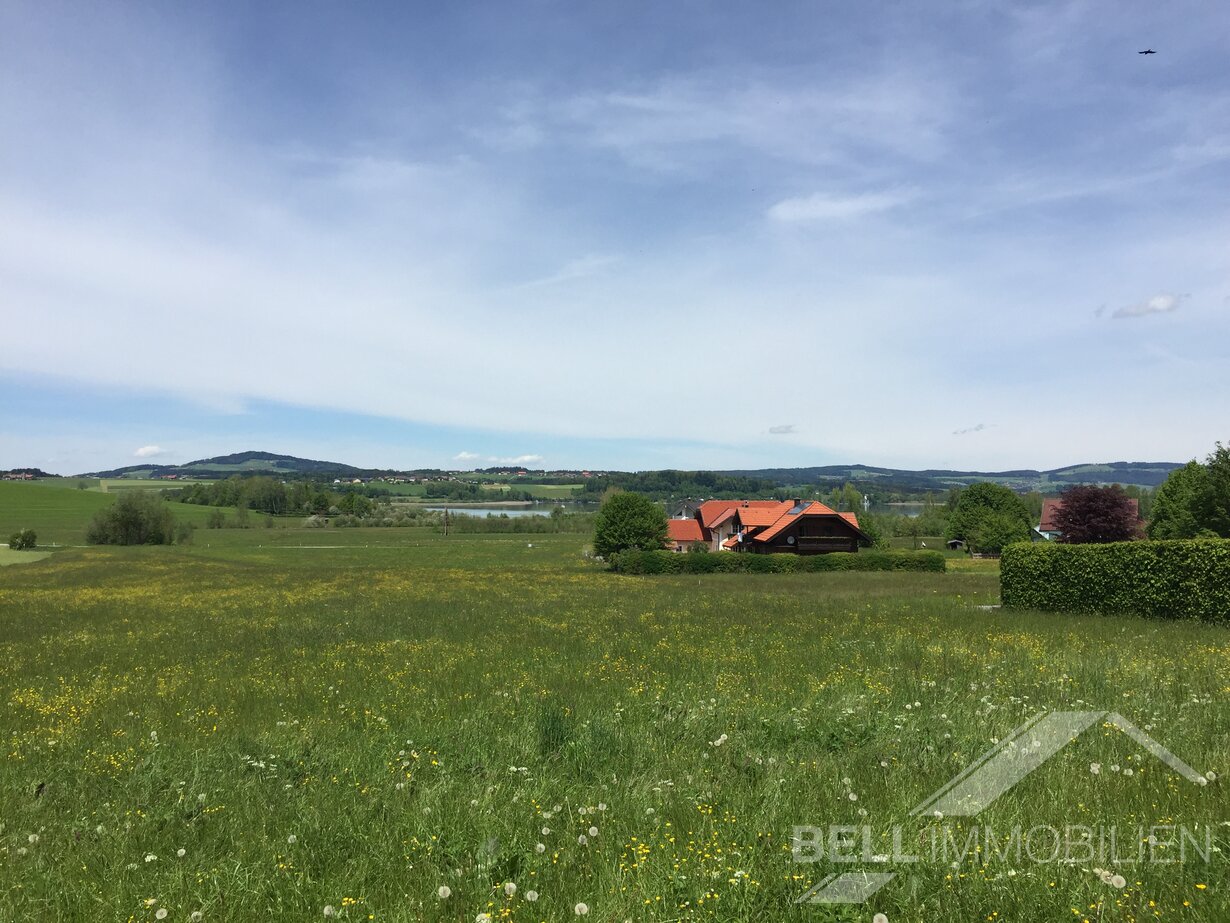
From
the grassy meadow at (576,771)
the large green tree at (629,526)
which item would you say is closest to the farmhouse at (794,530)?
the large green tree at (629,526)

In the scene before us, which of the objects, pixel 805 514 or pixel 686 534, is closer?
pixel 805 514

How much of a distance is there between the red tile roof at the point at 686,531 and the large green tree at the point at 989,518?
3872 cm

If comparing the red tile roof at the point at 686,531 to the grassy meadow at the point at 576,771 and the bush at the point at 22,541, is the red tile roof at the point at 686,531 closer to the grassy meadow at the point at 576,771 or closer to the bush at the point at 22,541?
the bush at the point at 22,541

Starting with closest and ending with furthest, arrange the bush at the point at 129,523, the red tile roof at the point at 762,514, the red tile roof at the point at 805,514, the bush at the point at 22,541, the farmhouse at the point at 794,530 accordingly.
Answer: the farmhouse at the point at 794,530 < the red tile roof at the point at 805,514 < the bush at the point at 22,541 < the red tile roof at the point at 762,514 < the bush at the point at 129,523

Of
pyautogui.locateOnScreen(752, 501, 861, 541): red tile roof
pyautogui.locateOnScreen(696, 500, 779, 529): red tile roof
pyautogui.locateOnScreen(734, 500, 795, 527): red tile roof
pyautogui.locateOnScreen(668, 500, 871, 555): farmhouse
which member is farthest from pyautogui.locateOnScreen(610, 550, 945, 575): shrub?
pyautogui.locateOnScreen(696, 500, 779, 529): red tile roof

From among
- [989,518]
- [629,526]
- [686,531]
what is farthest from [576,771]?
A: [989,518]

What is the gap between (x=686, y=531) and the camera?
331 feet

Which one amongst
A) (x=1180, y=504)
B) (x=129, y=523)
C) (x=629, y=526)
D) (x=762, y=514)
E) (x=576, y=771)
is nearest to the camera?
(x=576, y=771)

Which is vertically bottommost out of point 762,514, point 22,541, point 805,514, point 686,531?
point 686,531

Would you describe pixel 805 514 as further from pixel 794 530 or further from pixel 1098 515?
pixel 1098 515

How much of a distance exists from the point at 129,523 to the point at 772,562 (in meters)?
87.6

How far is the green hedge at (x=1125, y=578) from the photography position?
1986 centimetres

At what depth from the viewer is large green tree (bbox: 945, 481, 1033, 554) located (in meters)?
93.6

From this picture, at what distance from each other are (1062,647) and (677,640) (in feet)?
27.6
